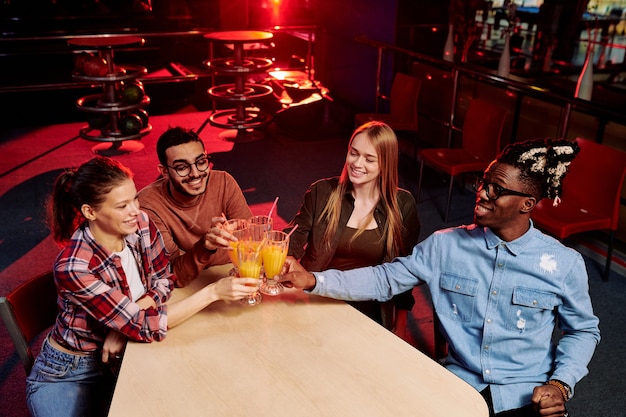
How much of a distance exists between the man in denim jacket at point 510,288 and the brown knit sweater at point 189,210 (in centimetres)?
61

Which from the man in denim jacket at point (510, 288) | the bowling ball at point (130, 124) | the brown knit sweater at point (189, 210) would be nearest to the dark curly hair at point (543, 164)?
the man in denim jacket at point (510, 288)

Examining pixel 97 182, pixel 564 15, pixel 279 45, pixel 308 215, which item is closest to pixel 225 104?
pixel 279 45

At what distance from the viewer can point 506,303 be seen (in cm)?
200

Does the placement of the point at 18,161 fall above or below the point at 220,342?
below

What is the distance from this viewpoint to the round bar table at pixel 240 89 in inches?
245

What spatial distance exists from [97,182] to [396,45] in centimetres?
455

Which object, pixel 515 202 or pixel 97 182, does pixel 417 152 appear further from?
pixel 97 182

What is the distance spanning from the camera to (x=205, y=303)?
6.28 ft

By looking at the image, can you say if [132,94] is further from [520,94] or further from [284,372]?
[284,372]

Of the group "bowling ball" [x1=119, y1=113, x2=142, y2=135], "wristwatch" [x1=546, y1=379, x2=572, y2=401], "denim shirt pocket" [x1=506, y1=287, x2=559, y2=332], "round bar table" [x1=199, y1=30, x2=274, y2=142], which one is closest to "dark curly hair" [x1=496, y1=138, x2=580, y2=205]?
"denim shirt pocket" [x1=506, y1=287, x2=559, y2=332]

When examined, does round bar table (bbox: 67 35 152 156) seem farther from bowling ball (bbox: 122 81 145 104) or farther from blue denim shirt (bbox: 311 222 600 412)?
blue denim shirt (bbox: 311 222 600 412)

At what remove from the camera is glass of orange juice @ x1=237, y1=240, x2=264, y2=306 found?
1.90m

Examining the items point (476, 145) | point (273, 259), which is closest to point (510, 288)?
point (273, 259)

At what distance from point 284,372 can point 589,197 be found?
2702 millimetres
